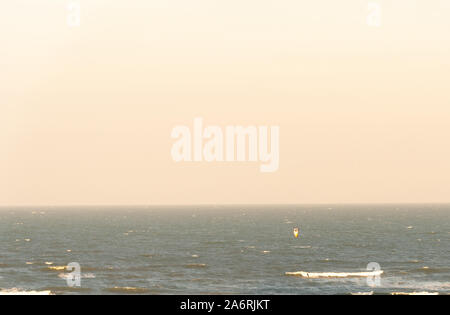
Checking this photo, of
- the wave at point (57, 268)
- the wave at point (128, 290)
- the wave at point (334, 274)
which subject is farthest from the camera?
the wave at point (57, 268)

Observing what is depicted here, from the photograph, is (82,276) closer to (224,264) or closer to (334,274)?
(224,264)

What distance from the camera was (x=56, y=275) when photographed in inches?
3684

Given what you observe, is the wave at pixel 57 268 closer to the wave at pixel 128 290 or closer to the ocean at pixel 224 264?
the ocean at pixel 224 264

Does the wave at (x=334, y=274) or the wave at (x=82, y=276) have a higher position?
the wave at (x=82, y=276)

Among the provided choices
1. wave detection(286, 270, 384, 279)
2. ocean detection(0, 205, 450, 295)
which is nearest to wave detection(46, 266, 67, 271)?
ocean detection(0, 205, 450, 295)

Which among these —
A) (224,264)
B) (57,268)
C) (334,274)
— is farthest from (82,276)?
(334,274)

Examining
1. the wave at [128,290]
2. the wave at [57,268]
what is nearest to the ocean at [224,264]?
the wave at [128,290]

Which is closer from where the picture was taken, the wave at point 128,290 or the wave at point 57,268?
the wave at point 128,290

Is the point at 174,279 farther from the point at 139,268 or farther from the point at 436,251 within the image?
the point at 436,251
